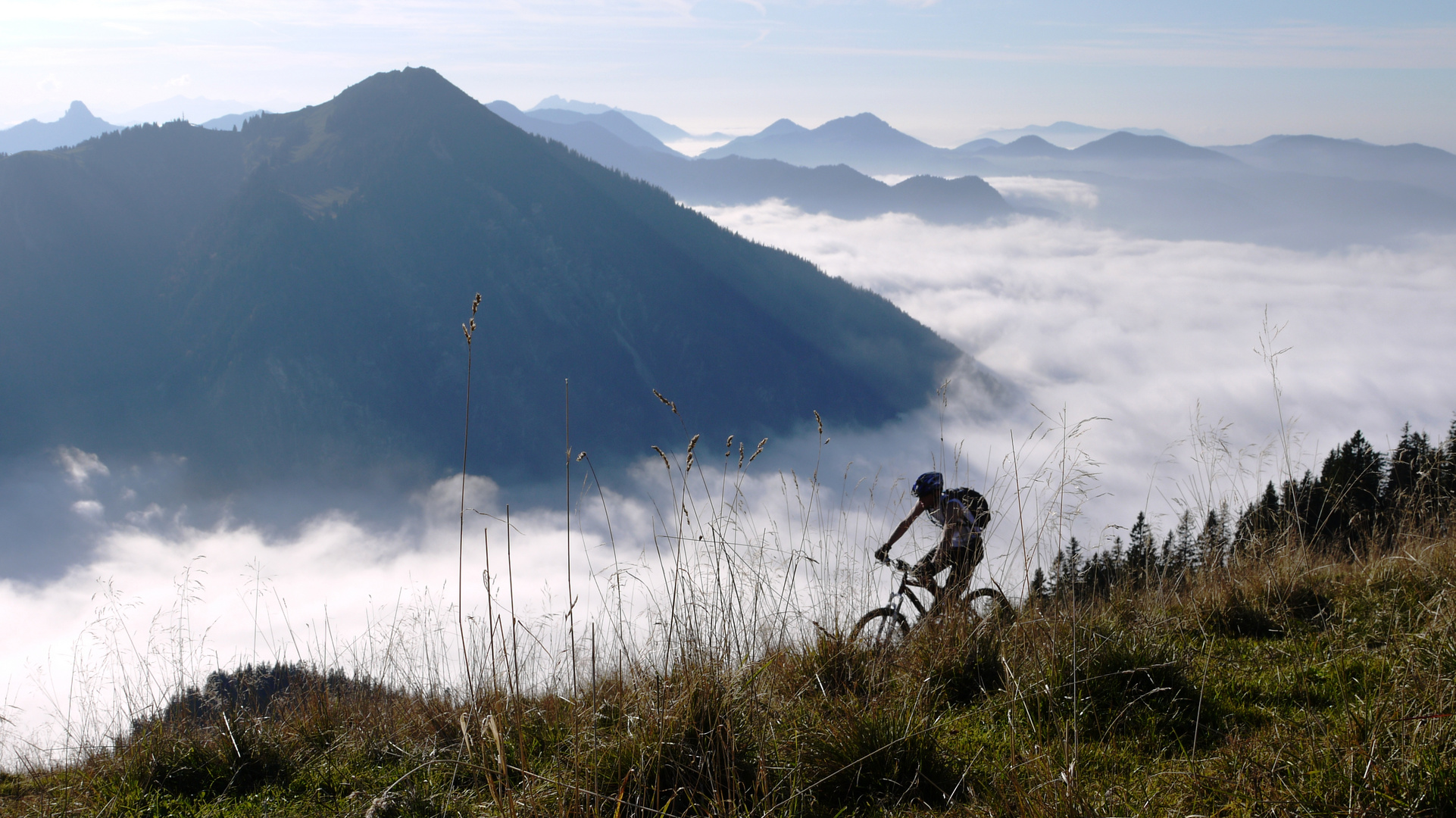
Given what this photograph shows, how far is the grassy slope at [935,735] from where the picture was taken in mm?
1981

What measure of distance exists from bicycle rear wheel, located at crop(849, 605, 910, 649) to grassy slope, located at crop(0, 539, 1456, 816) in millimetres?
115

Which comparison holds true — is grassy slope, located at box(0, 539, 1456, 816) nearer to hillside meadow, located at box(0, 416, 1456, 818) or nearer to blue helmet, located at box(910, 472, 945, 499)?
hillside meadow, located at box(0, 416, 1456, 818)

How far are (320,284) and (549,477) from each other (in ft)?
225

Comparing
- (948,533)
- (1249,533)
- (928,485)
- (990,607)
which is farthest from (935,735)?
(1249,533)

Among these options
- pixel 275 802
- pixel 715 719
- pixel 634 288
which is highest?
pixel 634 288

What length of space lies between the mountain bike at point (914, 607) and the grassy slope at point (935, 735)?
0.41 feet

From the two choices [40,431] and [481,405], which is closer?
[40,431]

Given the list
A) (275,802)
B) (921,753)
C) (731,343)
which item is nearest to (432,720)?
(275,802)

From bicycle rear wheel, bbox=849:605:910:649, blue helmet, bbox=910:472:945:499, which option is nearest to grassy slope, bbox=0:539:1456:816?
bicycle rear wheel, bbox=849:605:910:649

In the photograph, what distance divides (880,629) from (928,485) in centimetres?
112

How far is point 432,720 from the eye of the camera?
11.0ft

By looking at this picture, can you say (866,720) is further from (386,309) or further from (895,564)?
(386,309)

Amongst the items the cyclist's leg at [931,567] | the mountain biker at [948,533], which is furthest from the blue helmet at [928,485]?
the cyclist's leg at [931,567]

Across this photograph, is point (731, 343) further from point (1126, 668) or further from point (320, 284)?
point (1126, 668)
